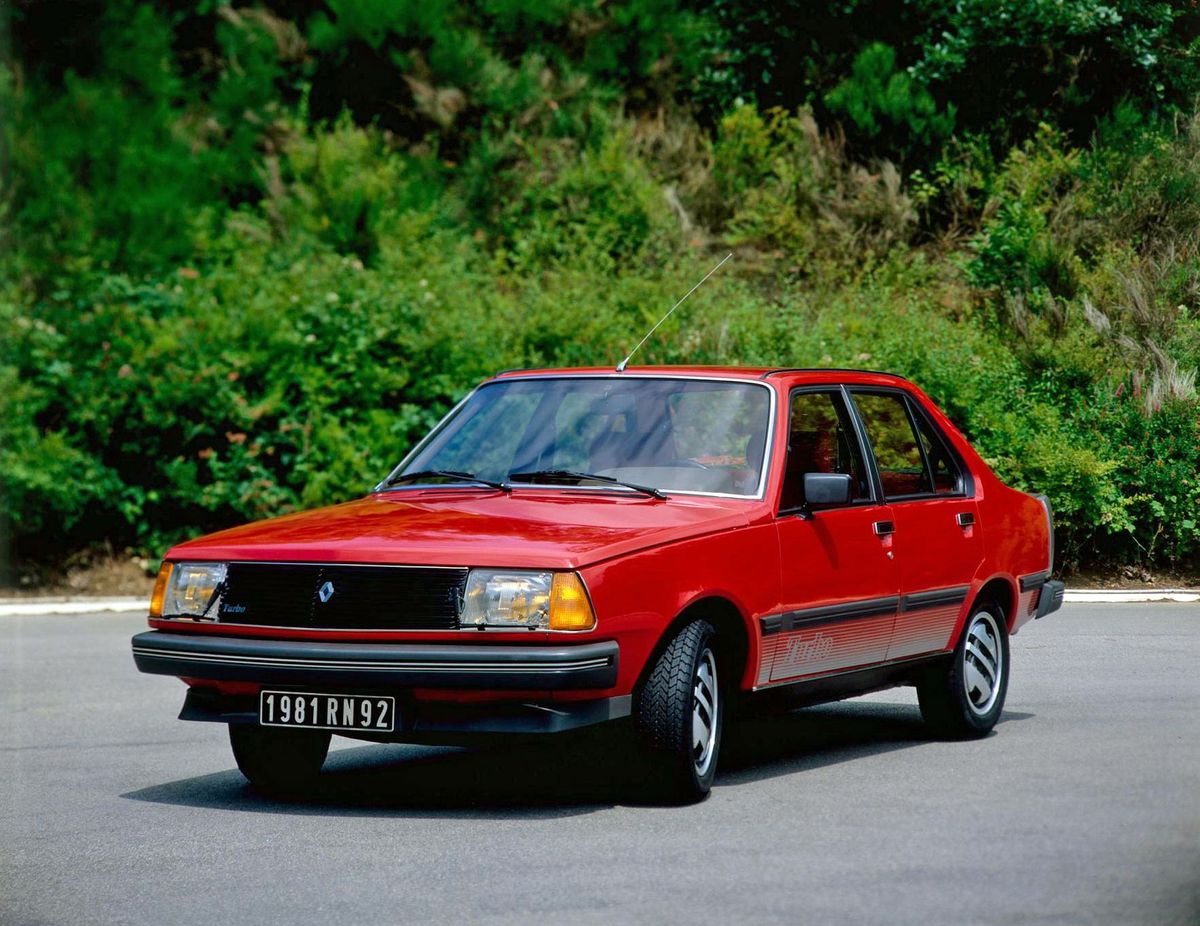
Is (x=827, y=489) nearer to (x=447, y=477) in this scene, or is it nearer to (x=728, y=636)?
(x=728, y=636)

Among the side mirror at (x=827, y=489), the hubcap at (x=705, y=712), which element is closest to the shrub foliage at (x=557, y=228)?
the side mirror at (x=827, y=489)

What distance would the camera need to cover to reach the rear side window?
348 inches

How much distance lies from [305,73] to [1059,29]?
10899 mm

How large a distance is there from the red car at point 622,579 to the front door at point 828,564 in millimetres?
13

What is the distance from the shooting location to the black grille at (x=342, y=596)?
6.92m

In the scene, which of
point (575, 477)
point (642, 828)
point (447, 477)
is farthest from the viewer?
point (447, 477)

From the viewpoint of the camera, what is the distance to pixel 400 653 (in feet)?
22.5

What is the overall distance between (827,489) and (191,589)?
261 cm

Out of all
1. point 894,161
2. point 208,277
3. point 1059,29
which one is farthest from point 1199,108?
point 208,277

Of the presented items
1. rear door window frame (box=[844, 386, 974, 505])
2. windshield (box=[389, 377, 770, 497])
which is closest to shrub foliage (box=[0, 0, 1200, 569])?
rear door window frame (box=[844, 386, 974, 505])

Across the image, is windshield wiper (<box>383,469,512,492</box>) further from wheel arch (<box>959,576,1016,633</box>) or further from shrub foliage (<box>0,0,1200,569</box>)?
shrub foliage (<box>0,0,1200,569</box>)

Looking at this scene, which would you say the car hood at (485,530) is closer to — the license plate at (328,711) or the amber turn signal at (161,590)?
the amber turn signal at (161,590)

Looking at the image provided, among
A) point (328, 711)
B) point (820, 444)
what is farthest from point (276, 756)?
point (820, 444)

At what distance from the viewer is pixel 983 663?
920cm
